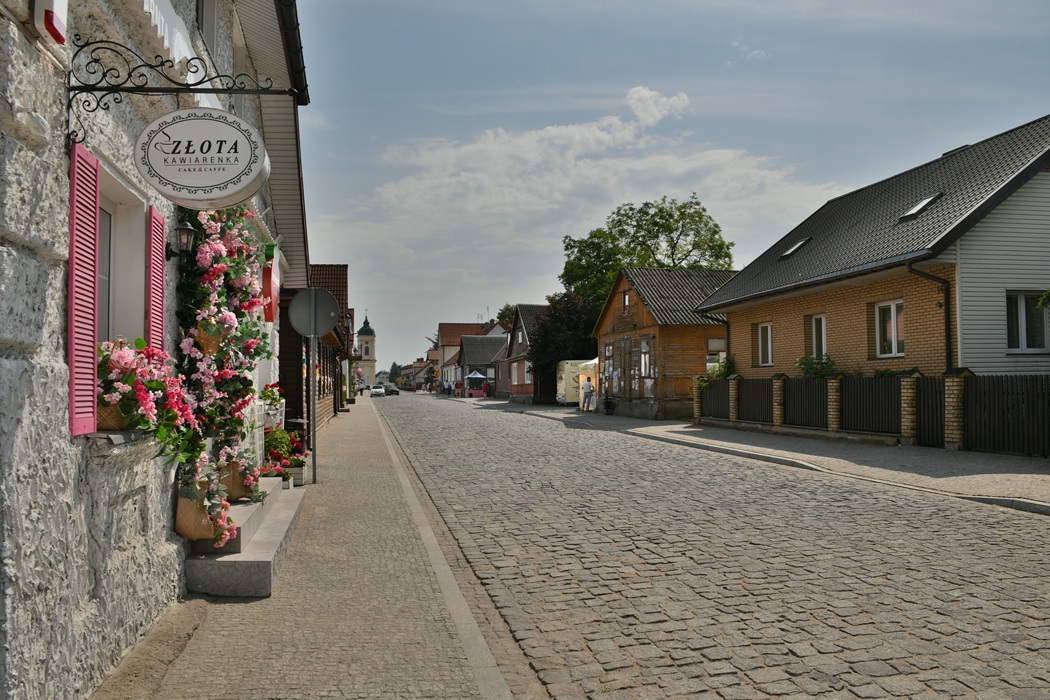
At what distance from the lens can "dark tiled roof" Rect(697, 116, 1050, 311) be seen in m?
16.6

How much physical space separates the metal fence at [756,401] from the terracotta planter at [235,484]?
16704 mm

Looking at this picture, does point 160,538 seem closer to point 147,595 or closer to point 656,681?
point 147,595

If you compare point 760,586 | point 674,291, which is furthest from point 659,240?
point 760,586

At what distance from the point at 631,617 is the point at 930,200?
1669 centimetres

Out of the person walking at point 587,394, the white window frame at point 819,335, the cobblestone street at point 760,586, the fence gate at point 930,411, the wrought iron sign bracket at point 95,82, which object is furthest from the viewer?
the person walking at point 587,394

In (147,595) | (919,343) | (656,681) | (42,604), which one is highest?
(919,343)

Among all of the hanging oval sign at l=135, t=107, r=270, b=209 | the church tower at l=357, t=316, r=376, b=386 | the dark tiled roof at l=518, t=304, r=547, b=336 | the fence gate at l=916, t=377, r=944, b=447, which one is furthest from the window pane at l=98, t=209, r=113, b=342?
the church tower at l=357, t=316, r=376, b=386

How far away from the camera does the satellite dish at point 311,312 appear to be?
1213 centimetres

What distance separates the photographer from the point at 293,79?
424 inches

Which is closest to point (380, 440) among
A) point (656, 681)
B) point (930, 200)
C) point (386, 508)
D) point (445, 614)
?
point (386, 508)

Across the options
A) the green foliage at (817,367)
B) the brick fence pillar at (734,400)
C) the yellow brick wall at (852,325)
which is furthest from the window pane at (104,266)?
the brick fence pillar at (734,400)

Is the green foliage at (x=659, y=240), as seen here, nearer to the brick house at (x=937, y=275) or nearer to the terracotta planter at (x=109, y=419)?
the brick house at (x=937, y=275)

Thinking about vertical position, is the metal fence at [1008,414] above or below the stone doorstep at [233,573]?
above

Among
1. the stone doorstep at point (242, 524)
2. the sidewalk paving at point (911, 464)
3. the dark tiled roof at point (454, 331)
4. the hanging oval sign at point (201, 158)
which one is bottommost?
the sidewalk paving at point (911, 464)
